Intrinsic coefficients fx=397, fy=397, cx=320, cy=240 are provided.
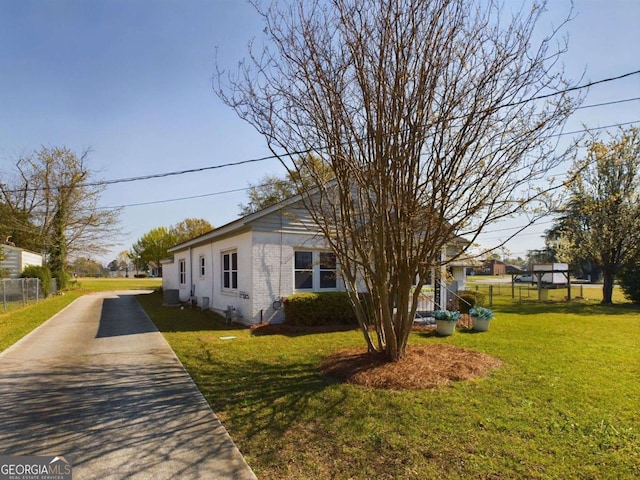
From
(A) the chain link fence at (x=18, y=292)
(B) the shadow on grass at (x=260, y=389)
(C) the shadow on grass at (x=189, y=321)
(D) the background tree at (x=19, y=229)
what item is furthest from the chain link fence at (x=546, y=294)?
(D) the background tree at (x=19, y=229)

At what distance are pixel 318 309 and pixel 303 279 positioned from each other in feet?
4.96

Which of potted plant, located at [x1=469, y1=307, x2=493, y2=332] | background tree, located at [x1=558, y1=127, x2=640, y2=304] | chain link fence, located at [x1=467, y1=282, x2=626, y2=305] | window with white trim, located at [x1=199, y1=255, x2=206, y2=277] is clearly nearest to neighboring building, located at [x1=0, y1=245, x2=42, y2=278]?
window with white trim, located at [x1=199, y1=255, x2=206, y2=277]

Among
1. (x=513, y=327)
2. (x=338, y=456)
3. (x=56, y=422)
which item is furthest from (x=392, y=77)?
(x=513, y=327)

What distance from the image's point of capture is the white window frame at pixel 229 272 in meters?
13.4

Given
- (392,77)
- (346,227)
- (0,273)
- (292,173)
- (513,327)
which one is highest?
(392,77)

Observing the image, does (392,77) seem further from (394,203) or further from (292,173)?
(292,173)

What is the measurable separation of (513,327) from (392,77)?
8.97 metres

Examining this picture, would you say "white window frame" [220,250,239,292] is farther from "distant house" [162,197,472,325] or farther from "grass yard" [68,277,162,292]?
"grass yard" [68,277,162,292]

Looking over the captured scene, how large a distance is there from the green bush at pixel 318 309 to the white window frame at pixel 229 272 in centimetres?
251

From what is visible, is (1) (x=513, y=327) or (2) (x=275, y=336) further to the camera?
(1) (x=513, y=327)

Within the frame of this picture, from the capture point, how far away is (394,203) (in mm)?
6051

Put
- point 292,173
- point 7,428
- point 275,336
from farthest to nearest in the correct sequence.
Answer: point 275,336
point 292,173
point 7,428

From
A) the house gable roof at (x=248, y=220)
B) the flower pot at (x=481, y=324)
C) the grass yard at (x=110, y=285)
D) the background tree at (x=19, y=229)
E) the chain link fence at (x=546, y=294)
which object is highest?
the background tree at (x=19, y=229)

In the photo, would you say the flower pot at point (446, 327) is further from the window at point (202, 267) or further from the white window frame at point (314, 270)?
the window at point (202, 267)
